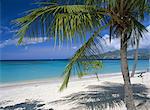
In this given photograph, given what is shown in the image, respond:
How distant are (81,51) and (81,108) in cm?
195

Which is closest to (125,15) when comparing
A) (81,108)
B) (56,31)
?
(56,31)

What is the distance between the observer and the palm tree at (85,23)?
3.61 meters

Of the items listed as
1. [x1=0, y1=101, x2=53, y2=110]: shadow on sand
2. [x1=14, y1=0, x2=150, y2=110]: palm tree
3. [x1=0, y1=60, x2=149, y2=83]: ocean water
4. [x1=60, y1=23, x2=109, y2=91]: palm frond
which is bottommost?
[x1=0, y1=60, x2=149, y2=83]: ocean water

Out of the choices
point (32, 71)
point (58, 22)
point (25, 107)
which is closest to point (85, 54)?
point (58, 22)

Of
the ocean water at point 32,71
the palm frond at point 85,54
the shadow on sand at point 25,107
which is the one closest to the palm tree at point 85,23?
the palm frond at point 85,54

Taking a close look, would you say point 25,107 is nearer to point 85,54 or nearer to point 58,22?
point 85,54

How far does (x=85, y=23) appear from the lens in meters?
3.72

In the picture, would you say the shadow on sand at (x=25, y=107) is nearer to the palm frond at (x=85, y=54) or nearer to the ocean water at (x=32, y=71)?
the palm frond at (x=85, y=54)

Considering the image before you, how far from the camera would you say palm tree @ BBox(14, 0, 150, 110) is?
3609 millimetres

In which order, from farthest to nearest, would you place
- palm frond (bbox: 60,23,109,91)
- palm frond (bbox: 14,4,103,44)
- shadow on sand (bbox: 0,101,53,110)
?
shadow on sand (bbox: 0,101,53,110) → palm frond (bbox: 60,23,109,91) → palm frond (bbox: 14,4,103,44)

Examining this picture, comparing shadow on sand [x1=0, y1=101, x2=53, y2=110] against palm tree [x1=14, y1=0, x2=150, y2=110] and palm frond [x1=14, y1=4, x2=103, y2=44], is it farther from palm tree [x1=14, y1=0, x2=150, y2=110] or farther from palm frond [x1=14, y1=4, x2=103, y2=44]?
palm frond [x1=14, y1=4, x2=103, y2=44]

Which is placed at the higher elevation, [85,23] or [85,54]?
[85,23]

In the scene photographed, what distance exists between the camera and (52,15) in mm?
3844

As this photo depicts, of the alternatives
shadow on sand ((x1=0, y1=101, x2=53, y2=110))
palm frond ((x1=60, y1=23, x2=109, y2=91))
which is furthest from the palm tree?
shadow on sand ((x1=0, y1=101, x2=53, y2=110))
